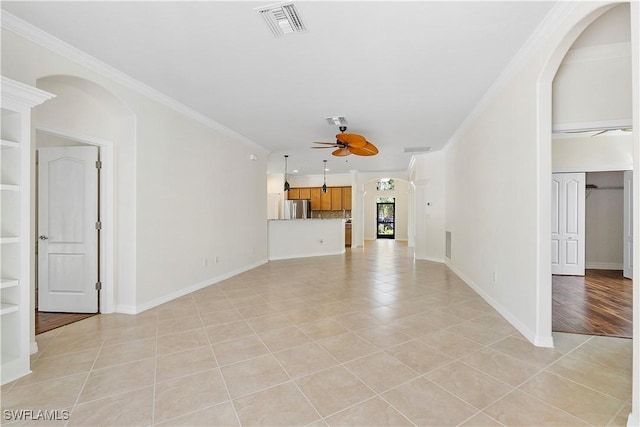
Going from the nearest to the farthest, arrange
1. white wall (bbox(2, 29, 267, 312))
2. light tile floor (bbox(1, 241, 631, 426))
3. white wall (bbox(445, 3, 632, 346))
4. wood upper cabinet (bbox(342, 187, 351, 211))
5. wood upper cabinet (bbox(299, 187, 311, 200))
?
light tile floor (bbox(1, 241, 631, 426)), white wall (bbox(445, 3, 632, 346)), white wall (bbox(2, 29, 267, 312)), wood upper cabinet (bbox(342, 187, 351, 211)), wood upper cabinet (bbox(299, 187, 311, 200))

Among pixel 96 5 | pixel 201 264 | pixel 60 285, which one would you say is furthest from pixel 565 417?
pixel 60 285

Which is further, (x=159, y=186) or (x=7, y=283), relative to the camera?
(x=159, y=186)

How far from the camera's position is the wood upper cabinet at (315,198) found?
1131 centimetres

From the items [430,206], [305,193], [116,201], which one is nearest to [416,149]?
[430,206]

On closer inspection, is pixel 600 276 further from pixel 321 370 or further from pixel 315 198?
pixel 315 198

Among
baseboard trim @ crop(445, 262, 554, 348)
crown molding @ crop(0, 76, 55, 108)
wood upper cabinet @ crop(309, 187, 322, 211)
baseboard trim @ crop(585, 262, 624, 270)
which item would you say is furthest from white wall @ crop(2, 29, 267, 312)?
baseboard trim @ crop(585, 262, 624, 270)

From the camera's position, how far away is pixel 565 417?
5.57ft

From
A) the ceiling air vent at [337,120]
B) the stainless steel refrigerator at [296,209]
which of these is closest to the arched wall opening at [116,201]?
the ceiling air vent at [337,120]

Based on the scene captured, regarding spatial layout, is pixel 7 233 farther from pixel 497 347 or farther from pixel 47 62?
pixel 497 347

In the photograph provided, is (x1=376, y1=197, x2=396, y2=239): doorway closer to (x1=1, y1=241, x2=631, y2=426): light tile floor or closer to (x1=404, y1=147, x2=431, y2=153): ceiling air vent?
(x1=404, y1=147, x2=431, y2=153): ceiling air vent

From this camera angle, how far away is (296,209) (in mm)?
10859

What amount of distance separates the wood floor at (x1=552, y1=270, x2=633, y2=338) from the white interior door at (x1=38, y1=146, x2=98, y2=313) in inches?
208

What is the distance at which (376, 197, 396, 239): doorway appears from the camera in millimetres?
13883

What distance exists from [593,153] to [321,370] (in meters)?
Result: 6.44
